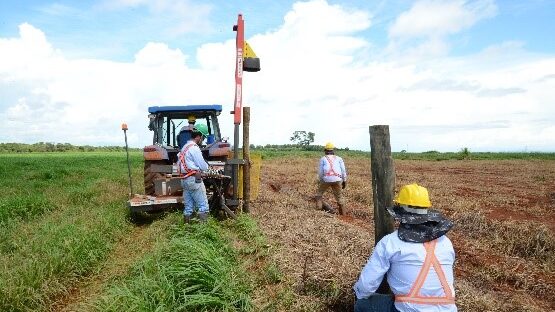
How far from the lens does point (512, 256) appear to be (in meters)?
5.94

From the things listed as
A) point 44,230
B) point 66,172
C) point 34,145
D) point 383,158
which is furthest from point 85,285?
point 34,145

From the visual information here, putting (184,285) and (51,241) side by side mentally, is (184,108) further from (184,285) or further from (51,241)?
(184,285)

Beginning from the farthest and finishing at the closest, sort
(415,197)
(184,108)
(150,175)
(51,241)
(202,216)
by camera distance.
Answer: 1. (184,108)
2. (150,175)
3. (202,216)
4. (51,241)
5. (415,197)

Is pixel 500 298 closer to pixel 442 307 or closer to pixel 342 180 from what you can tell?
pixel 442 307

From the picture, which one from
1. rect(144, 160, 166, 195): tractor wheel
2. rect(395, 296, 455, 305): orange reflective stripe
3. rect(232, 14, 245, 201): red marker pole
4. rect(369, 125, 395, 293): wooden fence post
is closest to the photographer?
rect(395, 296, 455, 305): orange reflective stripe

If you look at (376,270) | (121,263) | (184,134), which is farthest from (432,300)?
(184,134)

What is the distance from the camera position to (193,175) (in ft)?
21.6

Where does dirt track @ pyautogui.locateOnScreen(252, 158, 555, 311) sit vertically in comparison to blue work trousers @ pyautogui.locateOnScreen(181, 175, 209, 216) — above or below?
below

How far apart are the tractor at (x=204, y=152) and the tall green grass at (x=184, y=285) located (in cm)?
243

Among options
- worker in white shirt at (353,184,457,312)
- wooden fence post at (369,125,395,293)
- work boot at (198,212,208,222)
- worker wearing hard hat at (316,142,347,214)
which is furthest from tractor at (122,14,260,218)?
worker in white shirt at (353,184,457,312)

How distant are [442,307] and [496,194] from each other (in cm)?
1045

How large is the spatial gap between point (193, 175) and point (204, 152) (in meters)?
1.97

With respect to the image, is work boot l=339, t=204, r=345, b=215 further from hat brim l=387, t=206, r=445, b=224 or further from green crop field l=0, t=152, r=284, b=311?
hat brim l=387, t=206, r=445, b=224

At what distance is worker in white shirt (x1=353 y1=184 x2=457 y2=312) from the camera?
9.25 feet
